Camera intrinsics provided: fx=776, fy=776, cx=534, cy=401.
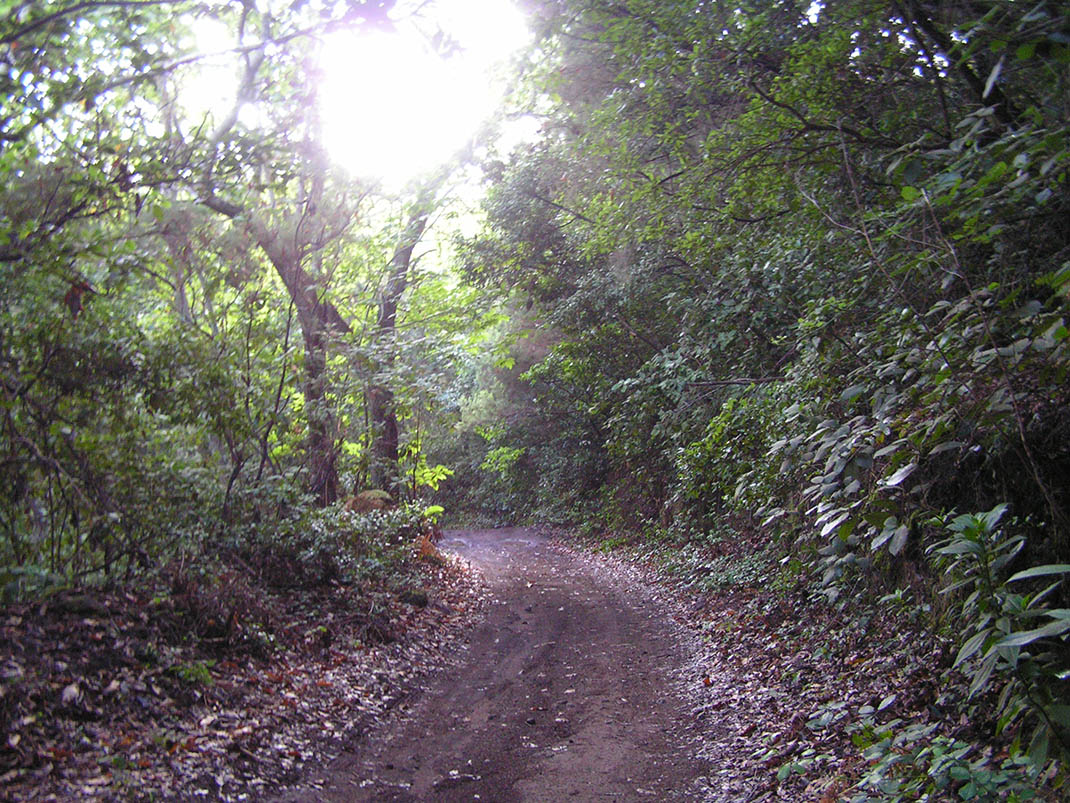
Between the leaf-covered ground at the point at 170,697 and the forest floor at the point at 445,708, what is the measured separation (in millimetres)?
16

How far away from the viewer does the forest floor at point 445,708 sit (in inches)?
189

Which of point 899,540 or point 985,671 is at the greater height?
point 899,540

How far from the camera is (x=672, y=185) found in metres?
9.97

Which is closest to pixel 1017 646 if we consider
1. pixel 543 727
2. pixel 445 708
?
pixel 543 727

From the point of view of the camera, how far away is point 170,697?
5.93 m

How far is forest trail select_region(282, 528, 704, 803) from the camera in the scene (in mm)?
5176

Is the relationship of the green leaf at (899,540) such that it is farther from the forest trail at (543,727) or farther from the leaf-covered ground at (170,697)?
the leaf-covered ground at (170,697)

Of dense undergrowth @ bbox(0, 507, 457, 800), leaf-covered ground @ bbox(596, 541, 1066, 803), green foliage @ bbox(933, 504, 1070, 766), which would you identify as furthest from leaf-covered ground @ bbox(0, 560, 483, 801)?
green foliage @ bbox(933, 504, 1070, 766)

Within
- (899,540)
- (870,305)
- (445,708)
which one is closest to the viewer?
(899,540)

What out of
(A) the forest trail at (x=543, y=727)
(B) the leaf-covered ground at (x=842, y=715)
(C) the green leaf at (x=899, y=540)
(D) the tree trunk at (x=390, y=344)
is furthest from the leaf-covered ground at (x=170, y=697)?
(D) the tree trunk at (x=390, y=344)

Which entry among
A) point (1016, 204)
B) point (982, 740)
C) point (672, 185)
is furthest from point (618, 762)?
point (672, 185)

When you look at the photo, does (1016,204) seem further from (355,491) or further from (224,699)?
(355,491)

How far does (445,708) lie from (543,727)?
1.10m

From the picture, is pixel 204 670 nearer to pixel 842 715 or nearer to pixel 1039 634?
pixel 842 715
